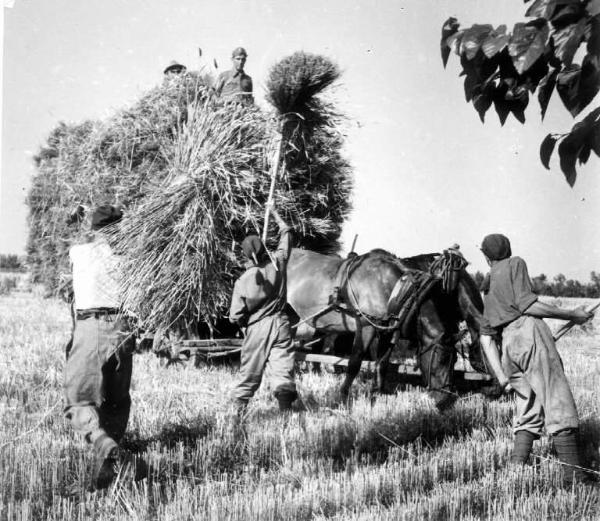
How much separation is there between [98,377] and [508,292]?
9.25 ft

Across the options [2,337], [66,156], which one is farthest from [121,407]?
[2,337]

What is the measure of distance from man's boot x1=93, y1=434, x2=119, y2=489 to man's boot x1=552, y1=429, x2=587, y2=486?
2725 millimetres

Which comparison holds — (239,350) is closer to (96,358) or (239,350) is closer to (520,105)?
(96,358)

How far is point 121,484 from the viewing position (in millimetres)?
3275

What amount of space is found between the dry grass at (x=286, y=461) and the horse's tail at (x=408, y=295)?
801 mm

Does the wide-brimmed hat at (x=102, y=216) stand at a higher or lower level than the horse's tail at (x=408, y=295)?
higher

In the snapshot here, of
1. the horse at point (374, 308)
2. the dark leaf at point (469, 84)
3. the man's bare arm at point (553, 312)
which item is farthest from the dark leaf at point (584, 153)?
the horse at point (374, 308)

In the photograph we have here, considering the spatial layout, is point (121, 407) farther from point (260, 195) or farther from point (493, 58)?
point (493, 58)

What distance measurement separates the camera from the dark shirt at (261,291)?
502cm

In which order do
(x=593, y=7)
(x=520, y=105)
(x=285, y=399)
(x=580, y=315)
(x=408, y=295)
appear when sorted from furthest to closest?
(x=408, y=295) → (x=285, y=399) → (x=580, y=315) → (x=520, y=105) → (x=593, y=7)

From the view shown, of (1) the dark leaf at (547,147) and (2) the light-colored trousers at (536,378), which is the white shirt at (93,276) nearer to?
(2) the light-colored trousers at (536,378)

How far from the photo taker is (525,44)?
181 centimetres

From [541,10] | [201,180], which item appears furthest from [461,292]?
[541,10]

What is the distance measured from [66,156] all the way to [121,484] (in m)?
5.24
